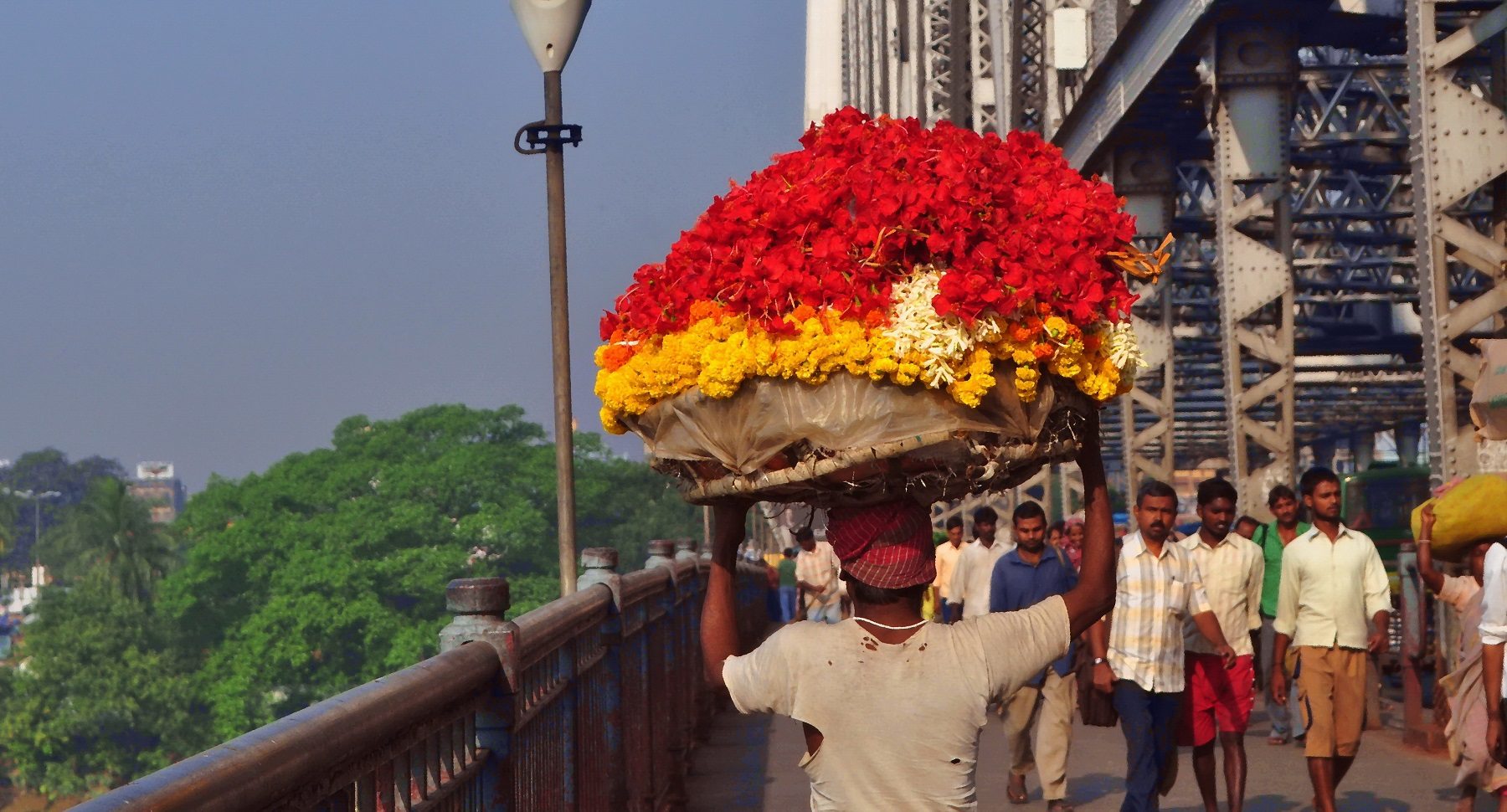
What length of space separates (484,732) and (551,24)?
19.0 feet

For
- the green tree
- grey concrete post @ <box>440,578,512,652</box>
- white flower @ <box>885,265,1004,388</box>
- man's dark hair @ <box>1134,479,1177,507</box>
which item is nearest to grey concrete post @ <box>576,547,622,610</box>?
man's dark hair @ <box>1134,479,1177,507</box>

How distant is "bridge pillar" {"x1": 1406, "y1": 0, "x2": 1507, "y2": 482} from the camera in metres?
12.1

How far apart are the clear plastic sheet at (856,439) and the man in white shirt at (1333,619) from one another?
6766 millimetres

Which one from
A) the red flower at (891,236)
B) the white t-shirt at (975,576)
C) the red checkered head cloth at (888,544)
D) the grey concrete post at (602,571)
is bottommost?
the white t-shirt at (975,576)

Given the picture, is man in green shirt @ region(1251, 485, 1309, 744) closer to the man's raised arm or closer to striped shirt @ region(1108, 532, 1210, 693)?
striped shirt @ region(1108, 532, 1210, 693)

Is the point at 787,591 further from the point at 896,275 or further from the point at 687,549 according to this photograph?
the point at 896,275

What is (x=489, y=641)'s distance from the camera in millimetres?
4711

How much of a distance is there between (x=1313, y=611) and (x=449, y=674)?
7.38 m

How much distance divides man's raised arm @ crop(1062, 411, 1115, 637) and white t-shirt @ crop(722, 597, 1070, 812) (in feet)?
0.64

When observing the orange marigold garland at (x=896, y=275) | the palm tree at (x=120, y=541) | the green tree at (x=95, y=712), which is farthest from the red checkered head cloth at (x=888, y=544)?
the palm tree at (x=120, y=541)

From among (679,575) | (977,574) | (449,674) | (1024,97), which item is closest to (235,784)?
(449,674)

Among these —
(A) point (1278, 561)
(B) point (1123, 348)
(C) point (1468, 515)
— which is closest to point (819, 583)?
(A) point (1278, 561)

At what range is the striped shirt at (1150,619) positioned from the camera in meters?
9.02

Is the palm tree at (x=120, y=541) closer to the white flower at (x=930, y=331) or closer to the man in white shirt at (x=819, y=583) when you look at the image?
the man in white shirt at (x=819, y=583)
